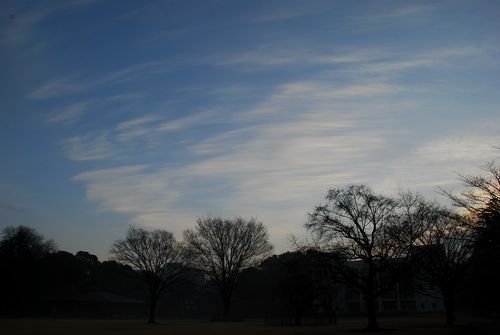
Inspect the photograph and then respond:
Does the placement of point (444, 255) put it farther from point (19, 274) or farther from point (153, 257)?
point (19, 274)

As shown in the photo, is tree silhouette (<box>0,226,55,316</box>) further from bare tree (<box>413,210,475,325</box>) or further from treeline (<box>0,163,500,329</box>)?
bare tree (<box>413,210,475,325</box>)

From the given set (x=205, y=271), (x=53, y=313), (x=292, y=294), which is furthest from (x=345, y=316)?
(x=53, y=313)

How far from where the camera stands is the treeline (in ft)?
145

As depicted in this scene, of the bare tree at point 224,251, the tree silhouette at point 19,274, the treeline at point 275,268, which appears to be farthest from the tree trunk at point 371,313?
the tree silhouette at point 19,274

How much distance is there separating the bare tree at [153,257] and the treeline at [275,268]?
6.7 inches

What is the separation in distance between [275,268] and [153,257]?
43.2 m

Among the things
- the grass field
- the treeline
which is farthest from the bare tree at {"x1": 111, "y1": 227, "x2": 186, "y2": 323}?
the grass field

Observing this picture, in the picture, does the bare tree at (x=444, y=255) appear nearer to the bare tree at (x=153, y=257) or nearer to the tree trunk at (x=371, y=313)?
the tree trunk at (x=371, y=313)

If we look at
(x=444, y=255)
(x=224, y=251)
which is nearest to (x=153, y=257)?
(x=224, y=251)

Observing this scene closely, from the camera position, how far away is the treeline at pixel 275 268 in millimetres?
44281

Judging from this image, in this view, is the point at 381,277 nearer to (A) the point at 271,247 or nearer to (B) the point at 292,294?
(B) the point at 292,294

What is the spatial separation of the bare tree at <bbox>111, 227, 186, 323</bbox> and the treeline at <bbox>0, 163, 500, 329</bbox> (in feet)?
0.56

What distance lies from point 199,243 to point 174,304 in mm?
55489

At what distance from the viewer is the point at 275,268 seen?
113375mm
